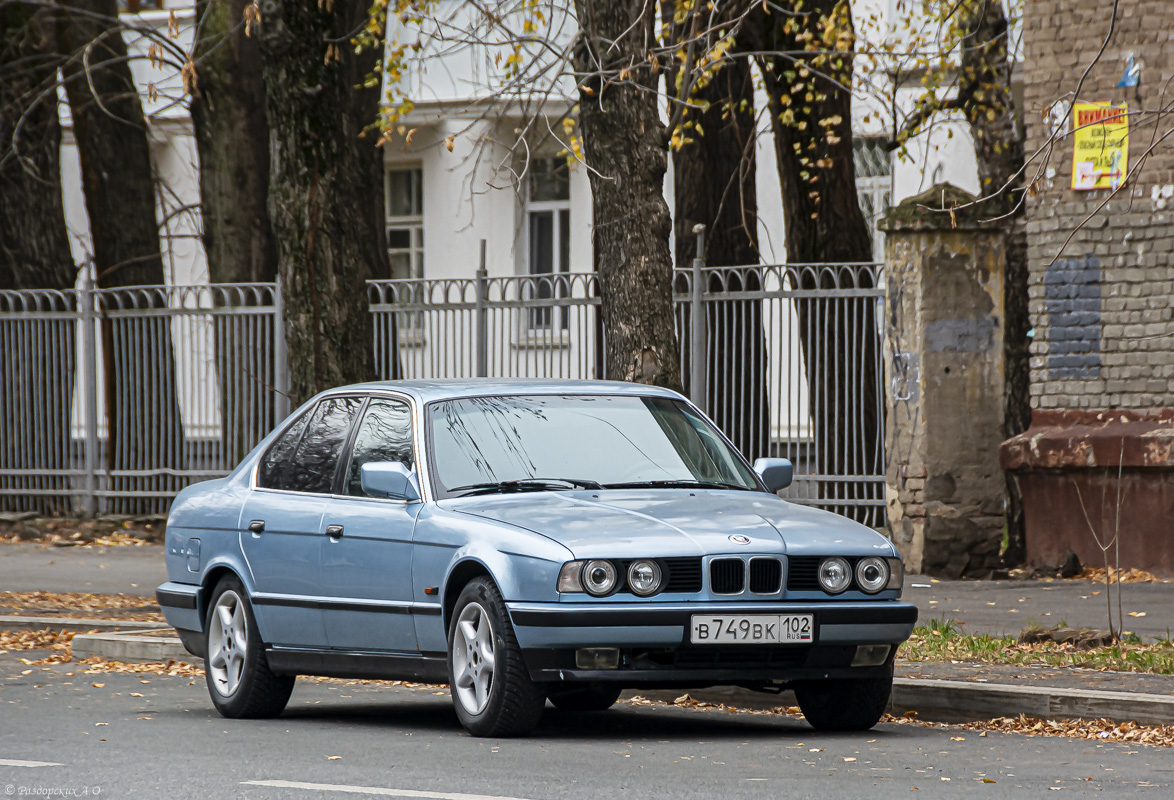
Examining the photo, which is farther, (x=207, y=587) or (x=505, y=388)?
(x=207, y=587)

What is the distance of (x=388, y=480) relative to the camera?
819 cm

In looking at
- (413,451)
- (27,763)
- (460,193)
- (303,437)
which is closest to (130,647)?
(303,437)

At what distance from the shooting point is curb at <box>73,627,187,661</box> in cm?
1141

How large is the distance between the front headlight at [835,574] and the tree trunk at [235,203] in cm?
1277

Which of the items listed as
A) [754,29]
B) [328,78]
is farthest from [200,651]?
[754,29]

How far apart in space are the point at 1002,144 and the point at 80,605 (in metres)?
9.66

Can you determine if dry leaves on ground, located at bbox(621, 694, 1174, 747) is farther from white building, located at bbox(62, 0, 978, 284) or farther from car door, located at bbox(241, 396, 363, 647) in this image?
white building, located at bbox(62, 0, 978, 284)

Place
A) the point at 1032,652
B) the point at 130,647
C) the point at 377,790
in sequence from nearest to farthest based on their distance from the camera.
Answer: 1. the point at 377,790
2. the point at 1032,652
3. the point at 130,647

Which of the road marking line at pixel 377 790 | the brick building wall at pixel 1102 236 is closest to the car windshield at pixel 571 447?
the road marking line at pixel 377 790

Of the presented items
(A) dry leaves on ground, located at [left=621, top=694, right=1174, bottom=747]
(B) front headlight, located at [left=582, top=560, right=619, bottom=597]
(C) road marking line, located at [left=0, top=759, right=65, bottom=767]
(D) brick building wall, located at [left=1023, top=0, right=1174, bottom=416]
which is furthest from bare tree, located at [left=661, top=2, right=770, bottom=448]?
(C) road marking line, located at [left=0, top=759, right=65, bottom=767]

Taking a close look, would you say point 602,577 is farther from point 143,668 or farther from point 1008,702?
point 143,668

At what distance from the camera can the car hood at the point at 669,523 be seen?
24.5 feet

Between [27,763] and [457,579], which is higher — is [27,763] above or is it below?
below

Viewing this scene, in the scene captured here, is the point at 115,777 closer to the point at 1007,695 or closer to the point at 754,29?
the point at 1007,695
